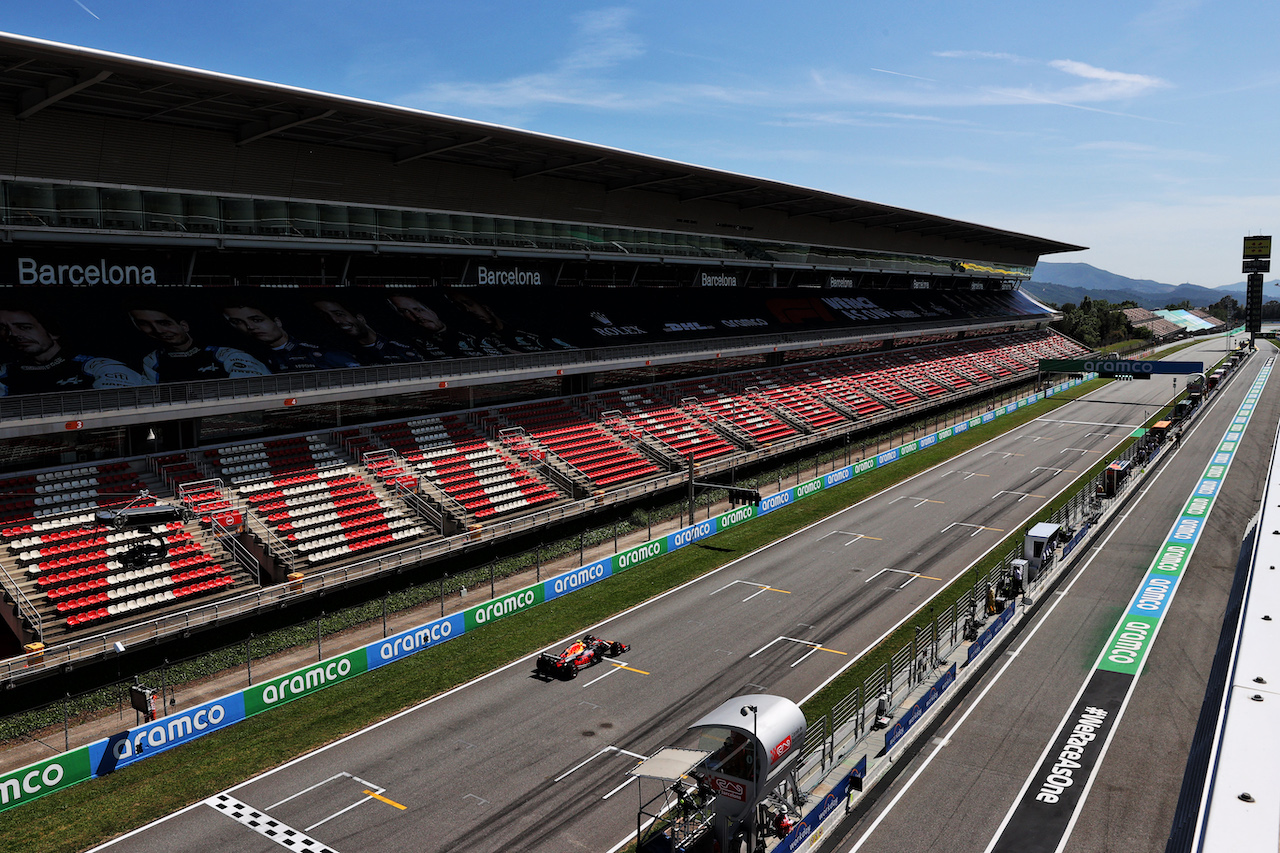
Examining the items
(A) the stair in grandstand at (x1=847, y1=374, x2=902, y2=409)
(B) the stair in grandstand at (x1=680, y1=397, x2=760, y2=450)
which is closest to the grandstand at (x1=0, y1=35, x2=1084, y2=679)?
(B) the stair in grandstand at (x1=680, y1=397, x2=760, y2=450)

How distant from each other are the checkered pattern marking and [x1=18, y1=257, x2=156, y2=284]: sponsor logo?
2346 cm

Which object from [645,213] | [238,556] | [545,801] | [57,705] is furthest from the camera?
[645,213]

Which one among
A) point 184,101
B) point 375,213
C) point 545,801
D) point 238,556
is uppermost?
point 184,101

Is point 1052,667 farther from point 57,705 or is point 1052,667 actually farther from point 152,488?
point 152,488

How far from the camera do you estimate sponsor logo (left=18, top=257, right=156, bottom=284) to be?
104ft

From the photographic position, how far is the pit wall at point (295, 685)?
19391 millimetres

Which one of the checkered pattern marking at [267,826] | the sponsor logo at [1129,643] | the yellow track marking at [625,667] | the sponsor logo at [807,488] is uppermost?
the sponsor logo at [807,488]

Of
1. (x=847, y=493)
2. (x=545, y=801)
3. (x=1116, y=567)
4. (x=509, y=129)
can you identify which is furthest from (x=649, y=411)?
(x=545, y=801)

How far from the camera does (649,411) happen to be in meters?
50.3

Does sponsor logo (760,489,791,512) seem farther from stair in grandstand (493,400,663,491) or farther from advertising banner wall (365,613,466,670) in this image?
advertising banner wall (365,613,466,670)

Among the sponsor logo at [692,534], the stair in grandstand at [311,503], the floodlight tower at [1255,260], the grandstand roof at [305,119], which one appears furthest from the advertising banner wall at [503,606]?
the floodlight tower at [1255,260]

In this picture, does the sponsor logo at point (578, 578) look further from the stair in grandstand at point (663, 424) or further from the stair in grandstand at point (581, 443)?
the stair in grandstand at point (663, 424)

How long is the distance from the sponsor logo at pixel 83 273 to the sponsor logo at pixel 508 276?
17.8 m

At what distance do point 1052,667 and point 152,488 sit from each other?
30.6 m
